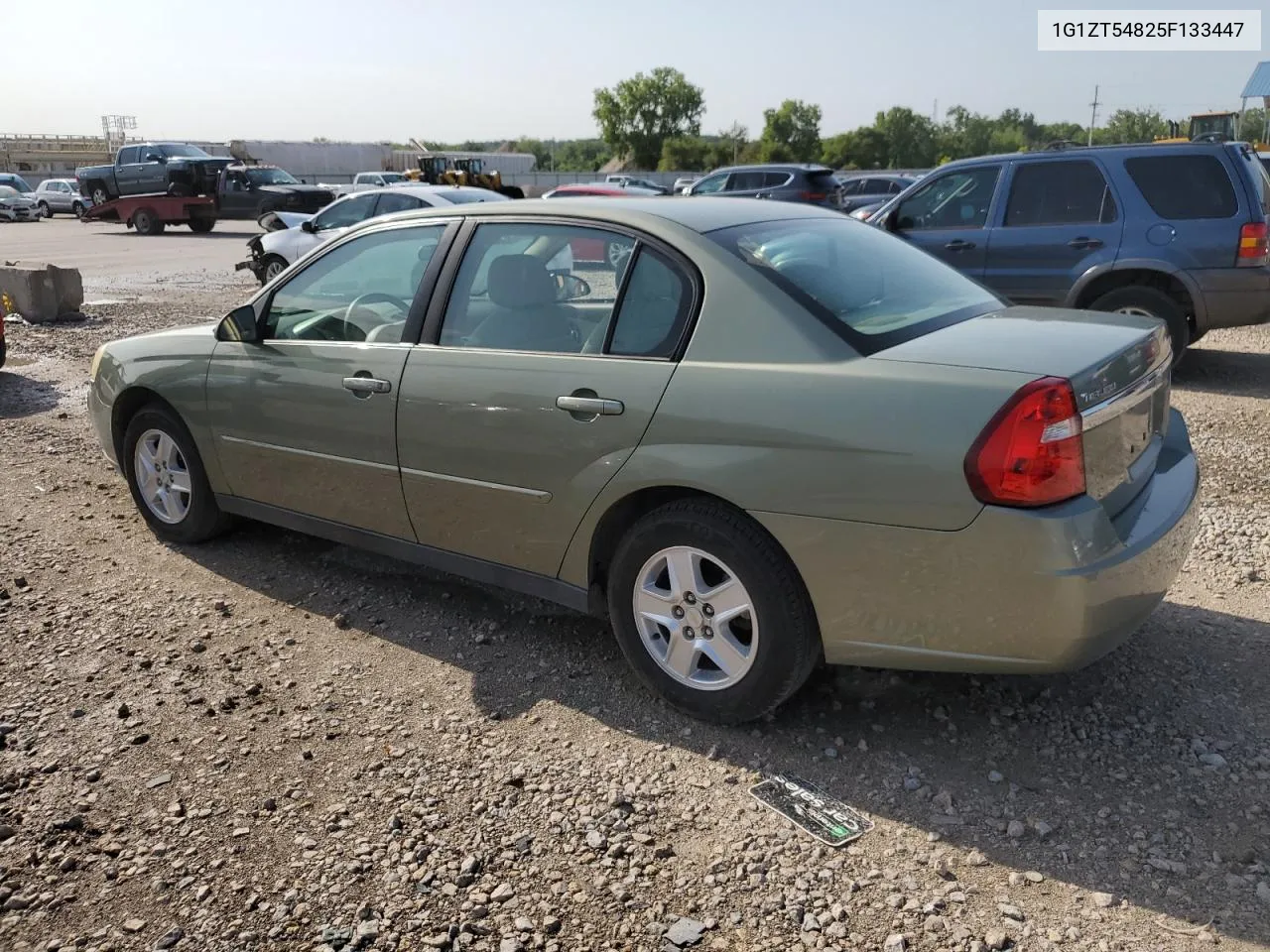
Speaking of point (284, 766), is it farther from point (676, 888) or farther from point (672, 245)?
point (672, 245)

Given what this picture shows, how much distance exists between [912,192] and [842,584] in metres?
7.46

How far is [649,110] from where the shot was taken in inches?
4264

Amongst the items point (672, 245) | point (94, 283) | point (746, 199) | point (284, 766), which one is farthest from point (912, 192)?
point (94, 283)

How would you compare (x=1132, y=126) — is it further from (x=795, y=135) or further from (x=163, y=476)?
(x=163, y=476)

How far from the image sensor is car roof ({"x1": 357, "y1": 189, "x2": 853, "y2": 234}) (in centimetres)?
364

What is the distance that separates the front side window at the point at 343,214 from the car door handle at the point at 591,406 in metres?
12.6

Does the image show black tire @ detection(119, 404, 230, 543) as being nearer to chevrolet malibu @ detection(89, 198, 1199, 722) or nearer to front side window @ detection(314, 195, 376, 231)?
chevrolet malibu @ detection(89, 198, 1199, 722)

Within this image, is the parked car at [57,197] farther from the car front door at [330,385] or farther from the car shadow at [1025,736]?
the car shadow at [1025,736]

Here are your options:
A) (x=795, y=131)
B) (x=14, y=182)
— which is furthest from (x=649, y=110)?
(x=14, y=182)

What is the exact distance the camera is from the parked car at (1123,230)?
314 inches

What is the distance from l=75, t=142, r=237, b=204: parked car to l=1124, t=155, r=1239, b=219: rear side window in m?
28.7

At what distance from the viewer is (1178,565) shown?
10.7ft

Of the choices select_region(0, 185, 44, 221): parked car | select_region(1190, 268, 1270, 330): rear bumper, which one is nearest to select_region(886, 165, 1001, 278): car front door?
select_region(1190, 268, 1270, 330): rear bumper

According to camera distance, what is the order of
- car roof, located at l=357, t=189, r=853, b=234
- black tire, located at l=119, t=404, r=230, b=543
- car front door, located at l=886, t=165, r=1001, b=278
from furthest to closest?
car front door, located at l=886, t=165, r=1001, b=278
black tire, located at l=119, t=404, r=230, b=543
car roof, located at l=357, t=189, r=853, b=234
